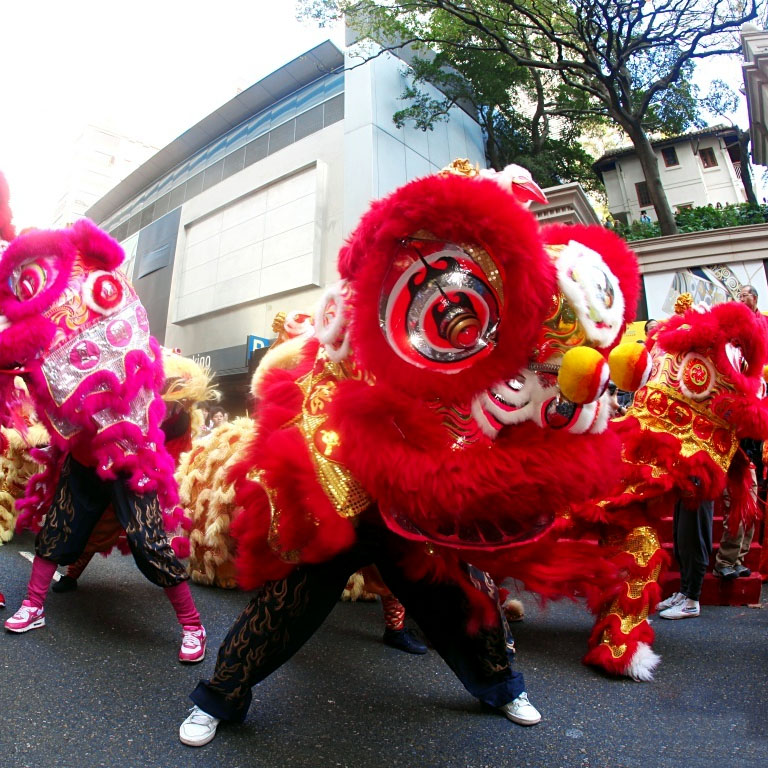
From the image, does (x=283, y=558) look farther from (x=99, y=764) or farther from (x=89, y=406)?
(x=89, y=406)

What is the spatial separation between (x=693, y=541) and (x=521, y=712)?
1672mm

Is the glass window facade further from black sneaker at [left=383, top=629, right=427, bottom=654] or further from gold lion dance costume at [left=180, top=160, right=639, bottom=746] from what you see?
gold lion dance costume at [left=180, top=160, right=639, bottom=746]

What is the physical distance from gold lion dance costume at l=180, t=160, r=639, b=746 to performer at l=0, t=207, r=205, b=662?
105cm

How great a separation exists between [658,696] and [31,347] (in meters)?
2.61

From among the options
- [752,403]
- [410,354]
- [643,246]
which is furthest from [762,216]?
[410,354]

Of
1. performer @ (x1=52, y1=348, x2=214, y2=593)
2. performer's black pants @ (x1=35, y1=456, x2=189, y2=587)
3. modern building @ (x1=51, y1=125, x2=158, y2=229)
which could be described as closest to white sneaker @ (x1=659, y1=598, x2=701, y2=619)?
performer's black pants @ (x1=35, y1=456, x2=189, y2=587)

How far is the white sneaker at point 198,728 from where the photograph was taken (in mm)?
1564

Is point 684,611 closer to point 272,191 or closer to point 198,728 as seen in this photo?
point 198,728

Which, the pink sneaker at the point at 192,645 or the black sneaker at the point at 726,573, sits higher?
the black sneaker at the point at 726,573

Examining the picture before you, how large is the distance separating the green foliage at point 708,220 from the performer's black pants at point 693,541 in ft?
31.3

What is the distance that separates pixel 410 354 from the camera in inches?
50.0

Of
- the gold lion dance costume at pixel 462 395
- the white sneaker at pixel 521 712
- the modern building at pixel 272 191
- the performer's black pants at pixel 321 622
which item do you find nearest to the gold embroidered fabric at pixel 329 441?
the gold lion dance costume at pixel 462 395

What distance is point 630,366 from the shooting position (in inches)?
45.3

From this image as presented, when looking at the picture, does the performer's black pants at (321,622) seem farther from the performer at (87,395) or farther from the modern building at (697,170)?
the modern building at (697,170)
